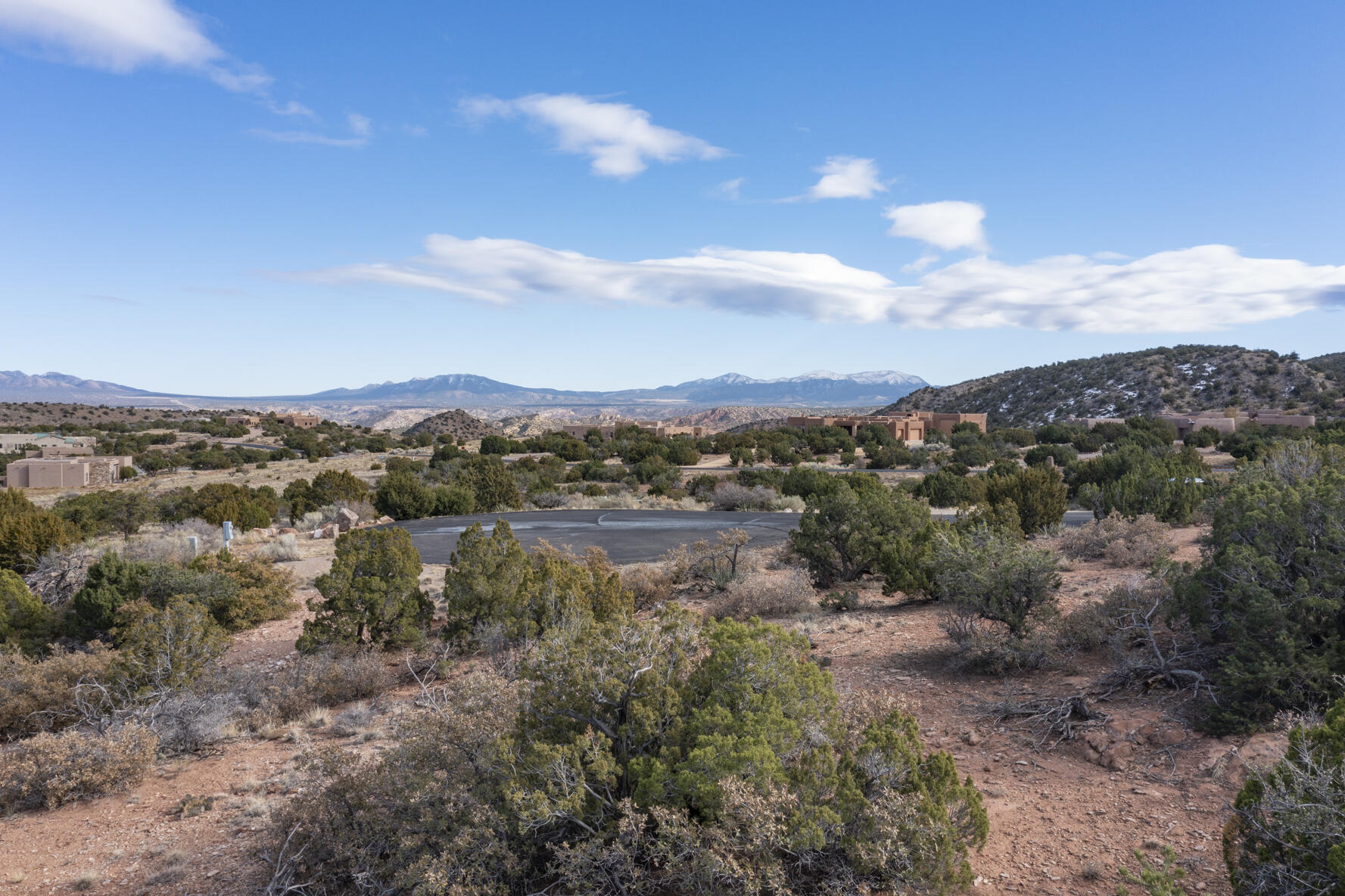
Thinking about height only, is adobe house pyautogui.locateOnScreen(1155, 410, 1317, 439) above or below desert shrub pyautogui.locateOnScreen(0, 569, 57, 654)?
above

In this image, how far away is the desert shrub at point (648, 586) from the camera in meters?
14.1

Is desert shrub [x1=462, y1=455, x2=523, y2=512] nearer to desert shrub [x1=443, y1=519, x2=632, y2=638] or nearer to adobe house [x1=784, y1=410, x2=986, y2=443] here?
desert shrub [x1=443, y1=519, x2=632, y2=638]

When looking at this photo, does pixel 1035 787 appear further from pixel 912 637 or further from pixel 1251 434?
pixel 1251 434

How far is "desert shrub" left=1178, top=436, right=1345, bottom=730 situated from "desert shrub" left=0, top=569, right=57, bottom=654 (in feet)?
50.6

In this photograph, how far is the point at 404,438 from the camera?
61.3m

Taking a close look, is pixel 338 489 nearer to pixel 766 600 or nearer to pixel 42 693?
pixel 42 693

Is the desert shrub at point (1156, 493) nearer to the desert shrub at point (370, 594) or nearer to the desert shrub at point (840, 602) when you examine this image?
the desert shrub at point (840, 602)

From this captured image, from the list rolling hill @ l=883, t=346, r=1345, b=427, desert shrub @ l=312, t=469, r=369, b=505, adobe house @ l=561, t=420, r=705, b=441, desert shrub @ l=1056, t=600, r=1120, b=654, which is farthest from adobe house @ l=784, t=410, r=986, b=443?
desert shrub @ l=1056, t=600, r=1120, b=654

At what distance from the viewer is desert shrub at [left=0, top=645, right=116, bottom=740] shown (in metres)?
8.90

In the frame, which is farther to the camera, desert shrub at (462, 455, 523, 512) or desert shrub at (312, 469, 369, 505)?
desert shrub at (462, 455, 523, 512)

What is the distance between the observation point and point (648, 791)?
4824 mm

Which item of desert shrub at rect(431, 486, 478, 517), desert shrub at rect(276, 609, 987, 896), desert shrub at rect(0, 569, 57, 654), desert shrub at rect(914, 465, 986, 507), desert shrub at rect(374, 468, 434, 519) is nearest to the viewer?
desert shrub at rect(276, 609, 987, 896)

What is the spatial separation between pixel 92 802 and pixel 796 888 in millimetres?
6846

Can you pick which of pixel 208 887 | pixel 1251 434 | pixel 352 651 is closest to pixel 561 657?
pixel 208 887
